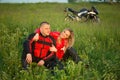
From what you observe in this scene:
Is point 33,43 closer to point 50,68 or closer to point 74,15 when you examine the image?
point 50,68

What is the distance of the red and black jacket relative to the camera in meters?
3.78

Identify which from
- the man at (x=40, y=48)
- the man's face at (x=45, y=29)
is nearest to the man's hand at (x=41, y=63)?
the man at (x=40, y=48)

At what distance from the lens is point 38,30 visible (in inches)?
150

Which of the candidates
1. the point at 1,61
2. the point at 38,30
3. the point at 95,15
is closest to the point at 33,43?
the point at 38,30

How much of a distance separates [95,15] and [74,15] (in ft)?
0.62

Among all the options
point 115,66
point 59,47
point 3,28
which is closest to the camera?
point 115,66

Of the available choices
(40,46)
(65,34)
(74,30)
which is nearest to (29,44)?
(40,46)

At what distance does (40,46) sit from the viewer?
12.5 ft

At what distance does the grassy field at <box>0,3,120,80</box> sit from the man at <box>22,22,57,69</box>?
8 cm

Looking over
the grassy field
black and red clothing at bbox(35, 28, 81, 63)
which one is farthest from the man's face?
the grassy field

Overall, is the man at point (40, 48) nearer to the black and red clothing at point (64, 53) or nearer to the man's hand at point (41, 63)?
the man's hand at point (41, 63)

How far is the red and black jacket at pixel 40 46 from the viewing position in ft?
12.4

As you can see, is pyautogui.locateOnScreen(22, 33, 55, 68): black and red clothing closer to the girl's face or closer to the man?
the man

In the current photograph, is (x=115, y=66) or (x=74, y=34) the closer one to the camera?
(x=115, y=66)
